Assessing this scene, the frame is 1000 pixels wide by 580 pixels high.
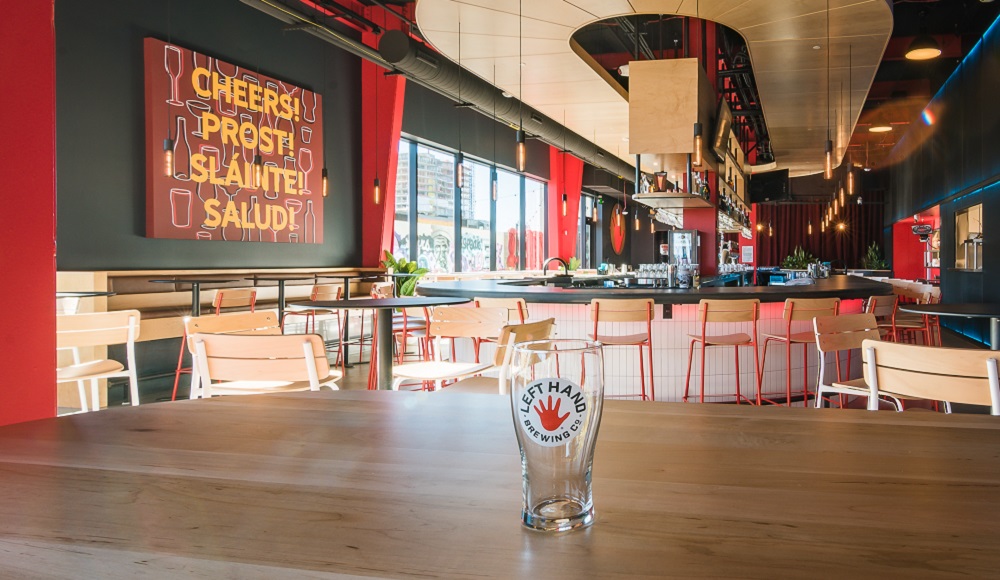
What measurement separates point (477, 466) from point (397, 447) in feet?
0.46

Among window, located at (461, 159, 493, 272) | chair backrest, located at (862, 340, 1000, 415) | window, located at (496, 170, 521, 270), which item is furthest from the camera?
window, located at (496, 170, 521, 270)

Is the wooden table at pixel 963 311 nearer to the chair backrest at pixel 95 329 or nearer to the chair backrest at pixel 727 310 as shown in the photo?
the chair backrest at pixel 727 310

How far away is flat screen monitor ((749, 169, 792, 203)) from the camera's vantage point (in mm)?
17578

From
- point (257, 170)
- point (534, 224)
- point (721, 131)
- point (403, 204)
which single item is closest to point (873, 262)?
point (534, 224)

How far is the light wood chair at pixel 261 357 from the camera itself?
2.26 metres

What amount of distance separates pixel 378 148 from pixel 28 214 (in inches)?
327

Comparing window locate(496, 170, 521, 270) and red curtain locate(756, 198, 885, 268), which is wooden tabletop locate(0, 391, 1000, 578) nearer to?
window locate(496, 170, 521, 270)

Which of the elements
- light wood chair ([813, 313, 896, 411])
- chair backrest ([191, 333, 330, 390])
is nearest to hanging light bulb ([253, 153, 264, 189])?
chair backrest ([191, 333, 330, 390])

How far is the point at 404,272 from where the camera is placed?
960 centimetres

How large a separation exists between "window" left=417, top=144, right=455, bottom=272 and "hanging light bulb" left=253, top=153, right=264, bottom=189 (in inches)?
160

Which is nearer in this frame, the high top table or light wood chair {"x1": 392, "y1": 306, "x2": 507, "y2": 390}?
the high top table

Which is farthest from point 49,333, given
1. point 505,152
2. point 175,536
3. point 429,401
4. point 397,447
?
point 505,152

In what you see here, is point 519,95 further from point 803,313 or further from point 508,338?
point 508,338

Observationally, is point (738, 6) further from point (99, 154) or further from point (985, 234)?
point (99, 154)
